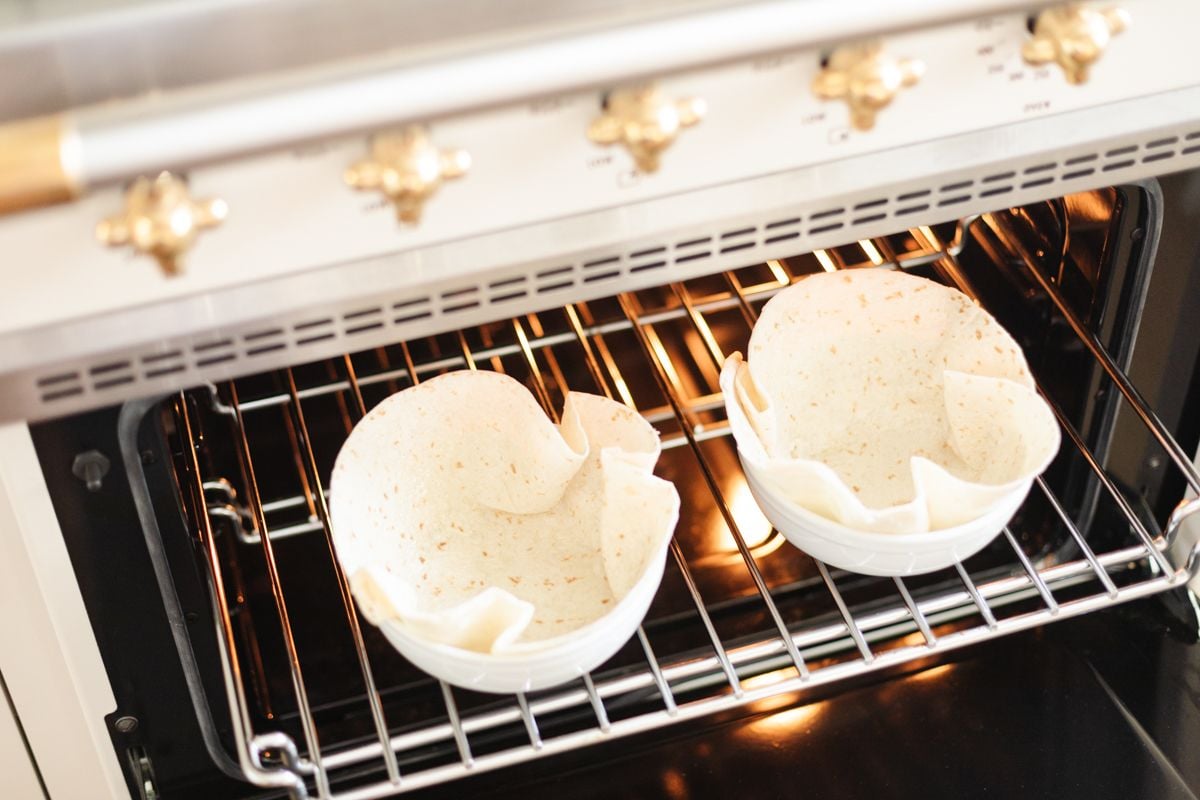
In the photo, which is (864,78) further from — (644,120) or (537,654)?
(537,654)

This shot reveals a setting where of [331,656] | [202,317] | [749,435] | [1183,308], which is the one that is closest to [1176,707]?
[1183,308]

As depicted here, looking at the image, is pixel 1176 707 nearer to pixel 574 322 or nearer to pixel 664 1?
pixel 574 322

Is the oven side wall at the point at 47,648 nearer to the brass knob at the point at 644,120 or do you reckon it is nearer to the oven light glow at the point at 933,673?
the brass knob at the point at 644,120

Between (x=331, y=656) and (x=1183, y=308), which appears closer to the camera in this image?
(x=1183, y=308)

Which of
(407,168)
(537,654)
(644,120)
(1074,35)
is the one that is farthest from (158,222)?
(1074,35)

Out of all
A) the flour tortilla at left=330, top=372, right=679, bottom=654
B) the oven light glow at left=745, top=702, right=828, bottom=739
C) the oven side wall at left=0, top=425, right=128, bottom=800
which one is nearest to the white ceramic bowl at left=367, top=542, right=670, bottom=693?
the flour tortilla at left=330, top=372, right=679, bottom=654

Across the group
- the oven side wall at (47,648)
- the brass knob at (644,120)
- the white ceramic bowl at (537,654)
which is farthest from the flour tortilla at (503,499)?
the brass knob at (644,120)

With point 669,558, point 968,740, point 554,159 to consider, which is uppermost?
point 554,159
